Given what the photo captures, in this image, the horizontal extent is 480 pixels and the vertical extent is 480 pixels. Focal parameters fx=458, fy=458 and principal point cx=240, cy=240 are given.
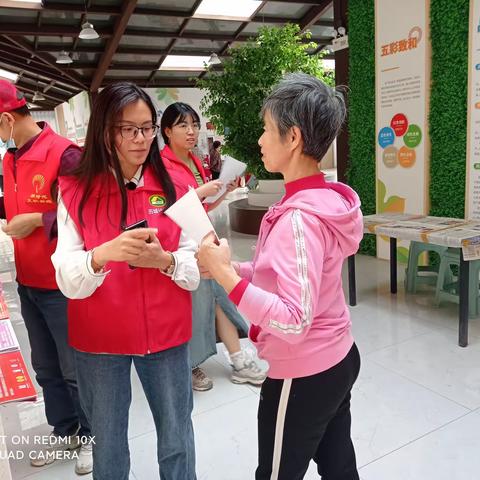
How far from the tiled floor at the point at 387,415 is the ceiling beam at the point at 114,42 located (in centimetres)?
714

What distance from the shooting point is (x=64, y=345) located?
192 cm

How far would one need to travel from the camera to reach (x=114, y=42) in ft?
32.6

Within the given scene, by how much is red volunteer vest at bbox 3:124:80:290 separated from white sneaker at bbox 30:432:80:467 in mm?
818

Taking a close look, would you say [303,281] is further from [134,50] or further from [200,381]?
[134,50]

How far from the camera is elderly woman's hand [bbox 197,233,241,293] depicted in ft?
3.47

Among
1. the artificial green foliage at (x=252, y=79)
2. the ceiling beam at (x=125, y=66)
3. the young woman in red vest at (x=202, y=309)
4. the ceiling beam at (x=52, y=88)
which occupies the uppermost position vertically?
the ceiling beam at (x=52, y=88)

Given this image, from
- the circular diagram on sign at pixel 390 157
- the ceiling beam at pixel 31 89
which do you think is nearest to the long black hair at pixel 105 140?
the circular diagram on sign at pixel 390 157

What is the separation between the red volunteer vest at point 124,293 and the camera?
1.28m

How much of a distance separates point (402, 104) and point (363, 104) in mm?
603

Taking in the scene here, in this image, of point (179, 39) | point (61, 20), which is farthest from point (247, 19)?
point (61, 20)

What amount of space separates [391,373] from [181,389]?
5.68 feet

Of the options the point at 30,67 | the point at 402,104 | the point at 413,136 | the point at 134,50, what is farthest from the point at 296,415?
the point at 30,67

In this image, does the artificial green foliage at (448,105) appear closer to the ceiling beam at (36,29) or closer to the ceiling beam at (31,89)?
the ceiling beam at (36,29)

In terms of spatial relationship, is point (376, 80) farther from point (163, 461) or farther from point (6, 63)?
point (6, 63)
